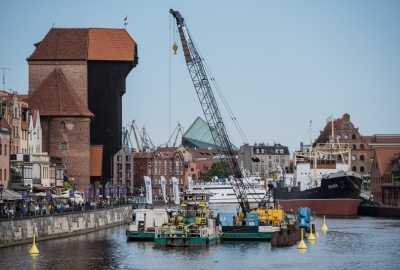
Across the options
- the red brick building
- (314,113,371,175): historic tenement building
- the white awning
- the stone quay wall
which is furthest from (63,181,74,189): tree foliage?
(314,113,371,175): historic tenement building

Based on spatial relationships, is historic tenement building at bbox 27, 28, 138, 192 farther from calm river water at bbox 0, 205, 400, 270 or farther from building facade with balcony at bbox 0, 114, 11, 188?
calm river water at bbox 0, 205, 400, 270

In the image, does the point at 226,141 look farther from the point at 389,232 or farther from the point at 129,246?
the point at 129,246

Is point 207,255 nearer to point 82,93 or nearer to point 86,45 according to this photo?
point 82,93

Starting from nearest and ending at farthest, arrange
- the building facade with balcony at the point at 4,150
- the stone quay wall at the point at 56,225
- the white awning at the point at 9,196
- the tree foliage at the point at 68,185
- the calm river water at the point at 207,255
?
the calm river water at the point at 207,255, the stone quay wall at the point at 56,225, the white awning at the point at 9,196, the building facade with balcony at the point at 4,150, the tree foliage at the point at 68,185

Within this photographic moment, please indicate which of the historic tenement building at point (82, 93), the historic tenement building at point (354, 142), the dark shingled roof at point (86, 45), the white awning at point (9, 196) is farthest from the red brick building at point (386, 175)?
the white awning at point (9, 196)

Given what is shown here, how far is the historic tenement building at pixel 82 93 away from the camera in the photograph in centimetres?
13450

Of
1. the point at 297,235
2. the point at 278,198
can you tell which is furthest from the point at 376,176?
the point at 297,235

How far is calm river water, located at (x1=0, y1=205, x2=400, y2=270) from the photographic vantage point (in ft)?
237

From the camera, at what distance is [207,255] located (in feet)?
257

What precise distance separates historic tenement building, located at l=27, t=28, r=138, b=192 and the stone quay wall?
13488mm

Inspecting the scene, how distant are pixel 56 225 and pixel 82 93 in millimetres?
47099

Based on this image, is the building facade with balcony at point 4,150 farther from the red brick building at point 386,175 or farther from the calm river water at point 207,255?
the red brick building at point 386,175

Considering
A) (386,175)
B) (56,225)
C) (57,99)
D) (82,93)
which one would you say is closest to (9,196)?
Answer: (56,225)

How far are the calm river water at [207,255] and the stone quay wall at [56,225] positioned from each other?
1.00 m
